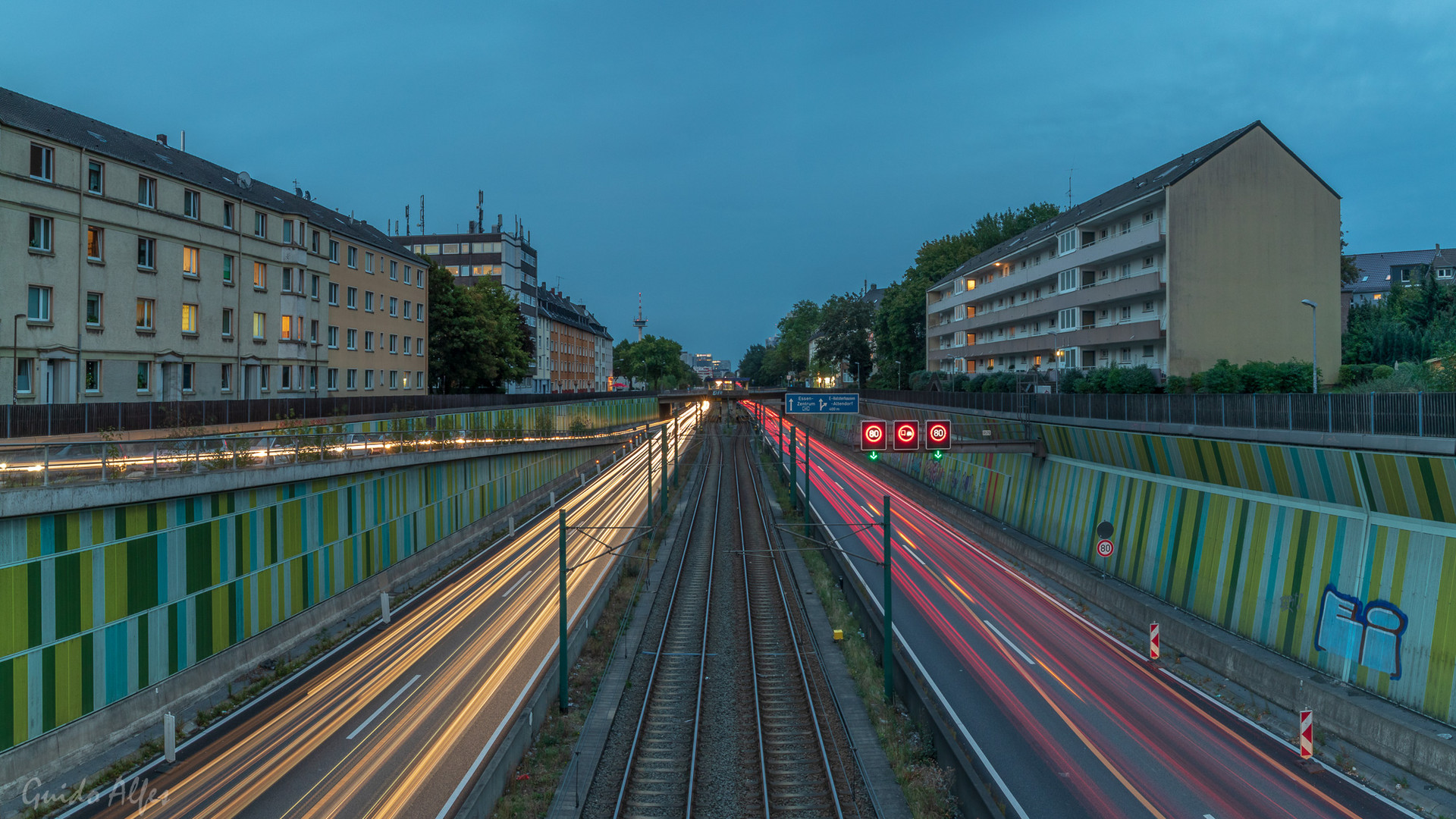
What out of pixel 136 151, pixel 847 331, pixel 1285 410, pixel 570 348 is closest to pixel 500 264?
pixel 570 348

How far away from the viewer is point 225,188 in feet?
134

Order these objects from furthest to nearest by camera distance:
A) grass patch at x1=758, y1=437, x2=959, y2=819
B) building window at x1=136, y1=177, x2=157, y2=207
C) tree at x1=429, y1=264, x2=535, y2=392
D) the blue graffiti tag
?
tree at x1=429, y1=264, x2=535, y2=392, building window at x1=136, y1=177, x2=157, y2=207, the blue graffiti tag, grass patch at x1=758, y1=437, x2=959, y2=819

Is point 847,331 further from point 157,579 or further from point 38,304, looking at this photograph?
point 157,579

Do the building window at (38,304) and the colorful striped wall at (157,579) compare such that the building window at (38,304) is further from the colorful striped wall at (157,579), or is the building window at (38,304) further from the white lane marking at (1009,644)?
the white lane marking at (1009,644)

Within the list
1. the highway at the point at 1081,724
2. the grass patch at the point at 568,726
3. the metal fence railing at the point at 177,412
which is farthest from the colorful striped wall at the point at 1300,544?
the metal fence railing at the point at 177,412

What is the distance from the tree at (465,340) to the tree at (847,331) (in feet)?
159

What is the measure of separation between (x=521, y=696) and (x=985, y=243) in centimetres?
9630

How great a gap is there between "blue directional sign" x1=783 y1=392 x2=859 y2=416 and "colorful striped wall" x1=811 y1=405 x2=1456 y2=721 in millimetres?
9961

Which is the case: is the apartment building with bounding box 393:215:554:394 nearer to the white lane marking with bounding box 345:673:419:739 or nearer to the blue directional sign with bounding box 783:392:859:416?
the blue directional sign with bounding box 783:392:859:416

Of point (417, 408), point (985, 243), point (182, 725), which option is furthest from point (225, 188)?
point (985, 243)

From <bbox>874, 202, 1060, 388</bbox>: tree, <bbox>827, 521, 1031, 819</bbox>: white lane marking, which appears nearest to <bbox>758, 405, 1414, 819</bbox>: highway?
<bbox>827, 521, 1031, 819</bbox>: white lane marking

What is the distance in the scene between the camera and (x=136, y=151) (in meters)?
36.9

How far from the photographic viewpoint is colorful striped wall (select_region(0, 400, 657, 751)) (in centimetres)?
1591

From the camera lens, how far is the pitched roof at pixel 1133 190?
42.6 m
